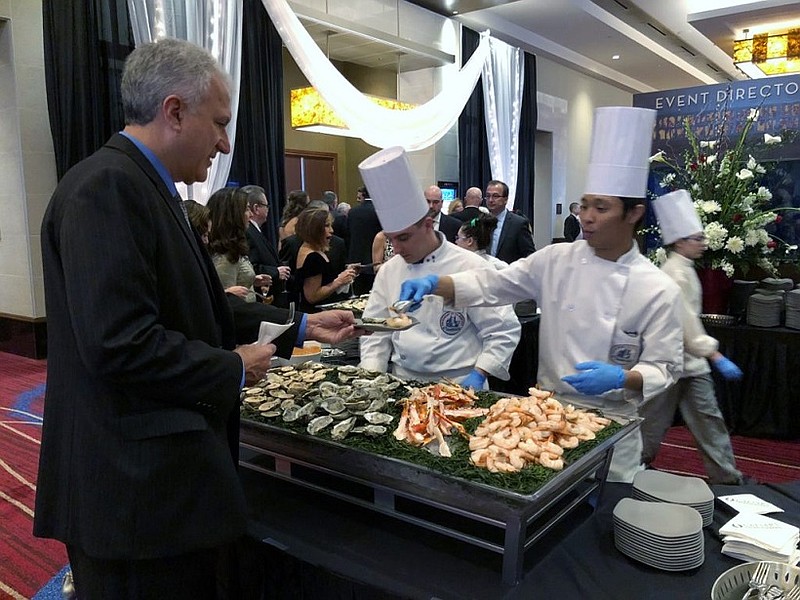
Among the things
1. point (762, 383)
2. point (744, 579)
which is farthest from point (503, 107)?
point (744, 579)

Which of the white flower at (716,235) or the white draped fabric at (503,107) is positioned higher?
the white draped fabric at (503,107)

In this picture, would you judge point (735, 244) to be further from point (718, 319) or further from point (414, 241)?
point (414, 241)

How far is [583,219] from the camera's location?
1464 millimetres

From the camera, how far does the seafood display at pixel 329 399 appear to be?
116cm

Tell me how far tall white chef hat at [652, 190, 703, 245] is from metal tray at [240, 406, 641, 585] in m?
1.33

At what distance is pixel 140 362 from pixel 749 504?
1015mm

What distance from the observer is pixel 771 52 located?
650cm

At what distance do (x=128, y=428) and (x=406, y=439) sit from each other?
0.44m

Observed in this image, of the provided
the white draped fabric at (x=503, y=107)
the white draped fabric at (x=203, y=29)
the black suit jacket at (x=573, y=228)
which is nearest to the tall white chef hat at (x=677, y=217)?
the white draped fabric at (x=203, y=29)

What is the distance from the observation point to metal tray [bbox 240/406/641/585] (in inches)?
35.7

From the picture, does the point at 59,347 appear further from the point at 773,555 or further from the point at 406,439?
the point at 773,555

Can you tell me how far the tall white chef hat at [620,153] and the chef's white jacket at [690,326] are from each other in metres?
0.53

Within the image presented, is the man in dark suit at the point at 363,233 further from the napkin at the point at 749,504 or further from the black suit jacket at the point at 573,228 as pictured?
the black suit jacket at the point at 573,228

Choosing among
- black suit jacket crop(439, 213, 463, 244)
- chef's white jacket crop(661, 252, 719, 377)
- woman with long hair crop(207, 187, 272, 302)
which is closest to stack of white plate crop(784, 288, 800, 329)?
chef's white jacket crop(661, 252, 719, 377)
